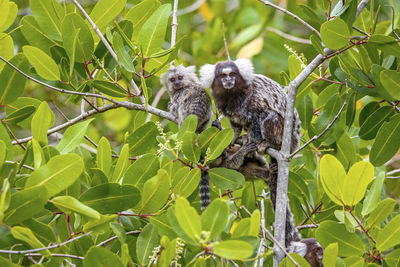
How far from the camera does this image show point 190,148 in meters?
3.78

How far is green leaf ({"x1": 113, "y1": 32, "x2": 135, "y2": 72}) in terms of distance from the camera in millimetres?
3807

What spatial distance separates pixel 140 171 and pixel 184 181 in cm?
28

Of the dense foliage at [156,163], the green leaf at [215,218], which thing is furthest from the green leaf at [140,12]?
the green leaf at [215,218]

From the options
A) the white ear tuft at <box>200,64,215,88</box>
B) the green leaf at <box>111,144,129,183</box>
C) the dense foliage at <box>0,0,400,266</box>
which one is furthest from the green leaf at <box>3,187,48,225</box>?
the white ear tuft at <box>200,64,215,88</box>

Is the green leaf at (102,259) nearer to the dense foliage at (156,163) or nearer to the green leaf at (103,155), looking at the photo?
the dense foliage at (156,163)

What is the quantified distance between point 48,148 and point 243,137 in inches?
97.2

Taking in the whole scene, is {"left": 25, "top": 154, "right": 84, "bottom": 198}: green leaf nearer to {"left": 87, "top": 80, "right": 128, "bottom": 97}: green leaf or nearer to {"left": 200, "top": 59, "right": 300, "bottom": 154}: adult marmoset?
{"left": 87, "top": 80, "right": 128, "bottom": 97}: green leaf

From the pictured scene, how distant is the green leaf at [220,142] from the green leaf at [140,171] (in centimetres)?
42

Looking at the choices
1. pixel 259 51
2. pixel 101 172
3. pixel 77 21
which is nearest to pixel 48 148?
pixel 101 172

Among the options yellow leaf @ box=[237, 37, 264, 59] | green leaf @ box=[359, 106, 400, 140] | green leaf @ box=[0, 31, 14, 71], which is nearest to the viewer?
green leaf @ box=[0, 31, 14, 71]

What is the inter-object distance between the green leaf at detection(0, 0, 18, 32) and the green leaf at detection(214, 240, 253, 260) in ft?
7.74

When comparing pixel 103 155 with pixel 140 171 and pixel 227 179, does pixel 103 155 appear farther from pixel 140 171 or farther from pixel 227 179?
pixel 227 179

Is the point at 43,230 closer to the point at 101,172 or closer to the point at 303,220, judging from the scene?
the point at 101,172

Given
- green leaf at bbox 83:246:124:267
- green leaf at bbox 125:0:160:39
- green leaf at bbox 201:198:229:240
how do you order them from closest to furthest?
green leaf at bbox 201:198:229:240 < green leaf at bbox 83:246:124:267 < green leaf at bbox 125:0:160:39
